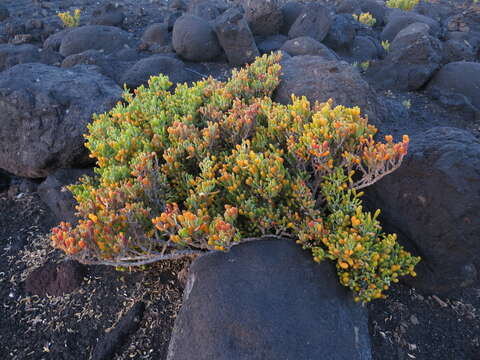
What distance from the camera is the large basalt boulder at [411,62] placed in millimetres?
7121

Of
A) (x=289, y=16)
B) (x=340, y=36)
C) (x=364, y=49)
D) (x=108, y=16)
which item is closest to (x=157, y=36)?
(x=108, y=16)

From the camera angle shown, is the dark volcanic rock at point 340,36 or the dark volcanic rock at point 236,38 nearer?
the dark volcanic rock at point 236,38

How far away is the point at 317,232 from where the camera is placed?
9.06 ft

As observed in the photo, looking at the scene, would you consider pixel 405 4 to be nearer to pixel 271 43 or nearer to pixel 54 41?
pixel 271 43

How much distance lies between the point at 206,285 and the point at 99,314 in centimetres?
133

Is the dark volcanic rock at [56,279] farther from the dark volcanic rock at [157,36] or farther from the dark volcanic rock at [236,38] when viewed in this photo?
the dark volcanic rock at [157,36]

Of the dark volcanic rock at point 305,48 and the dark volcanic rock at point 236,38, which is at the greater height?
the dark volcanic rock at point 236,38

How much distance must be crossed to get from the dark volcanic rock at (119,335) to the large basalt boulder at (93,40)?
21.3 ft

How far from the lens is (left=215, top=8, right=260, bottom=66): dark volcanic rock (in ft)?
23.5

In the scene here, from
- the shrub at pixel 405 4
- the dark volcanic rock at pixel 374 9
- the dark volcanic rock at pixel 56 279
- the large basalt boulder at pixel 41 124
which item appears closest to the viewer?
the dark volcanic rock at pixel 56 279

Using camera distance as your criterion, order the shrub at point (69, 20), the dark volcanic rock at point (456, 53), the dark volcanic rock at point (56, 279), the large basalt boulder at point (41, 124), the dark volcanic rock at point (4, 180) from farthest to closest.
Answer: the shrub at point (69, 20) < the dark volcanic rock at point (456, 53) < the dark volcanic rock at point (4, 180) < the large basalt boulder at point (41, 124) < the dark volcanic rock at point (56, 279)

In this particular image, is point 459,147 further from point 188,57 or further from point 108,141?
point 188,57

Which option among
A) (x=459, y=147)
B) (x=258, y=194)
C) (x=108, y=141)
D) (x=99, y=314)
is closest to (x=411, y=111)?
(x=459, y=147)

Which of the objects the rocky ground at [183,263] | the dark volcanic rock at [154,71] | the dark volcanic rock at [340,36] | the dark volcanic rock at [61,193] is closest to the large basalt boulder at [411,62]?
the rocky ground at [183,263]
